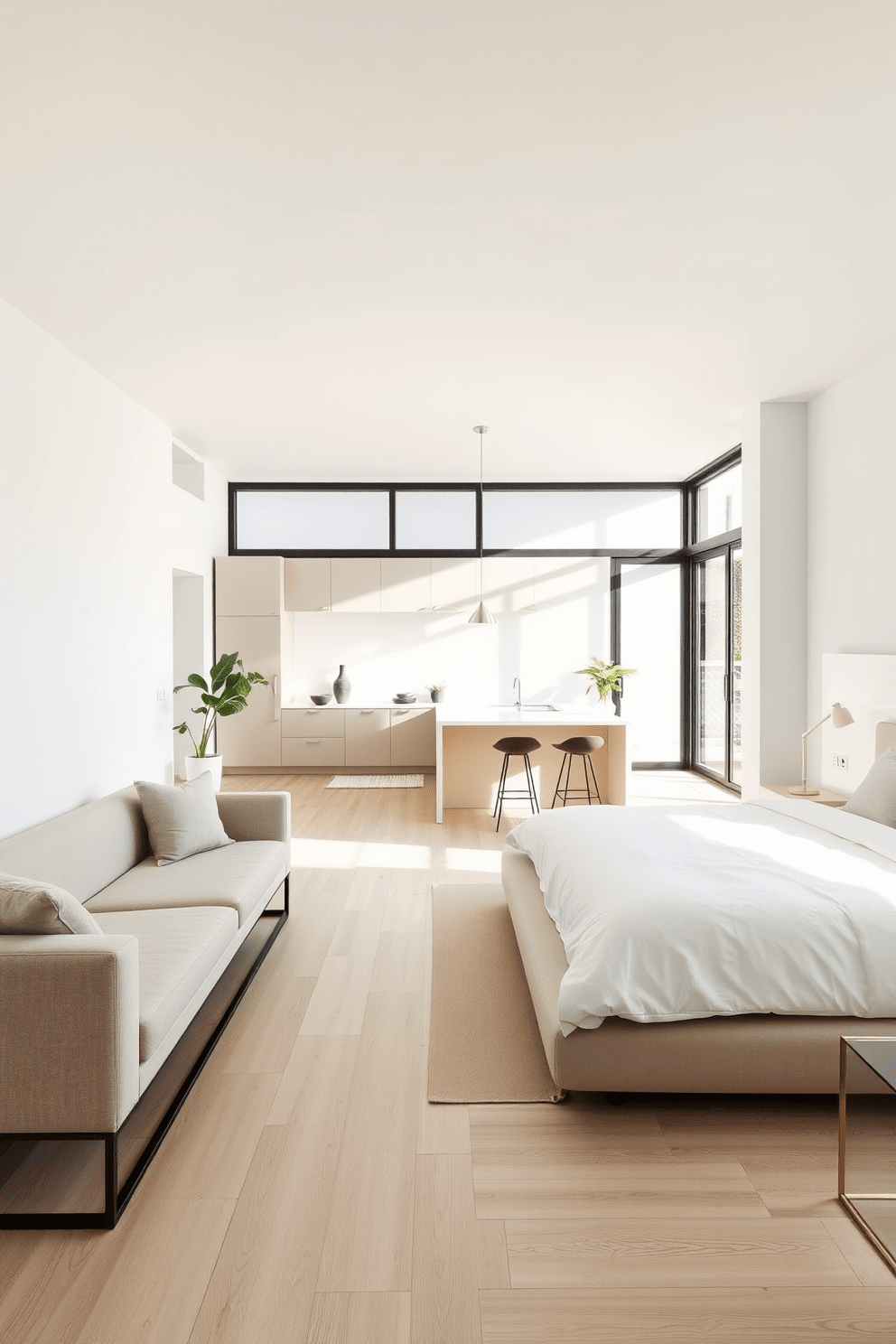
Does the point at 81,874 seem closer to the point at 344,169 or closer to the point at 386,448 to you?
the point at 344,169

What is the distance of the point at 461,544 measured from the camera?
8.16 m

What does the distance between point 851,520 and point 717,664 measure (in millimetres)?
2570

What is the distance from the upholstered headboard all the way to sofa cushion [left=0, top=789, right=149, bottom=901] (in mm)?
3808

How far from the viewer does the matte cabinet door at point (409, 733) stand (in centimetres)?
785

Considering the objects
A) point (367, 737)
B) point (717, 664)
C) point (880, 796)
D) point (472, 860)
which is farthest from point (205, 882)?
point (717, 664)

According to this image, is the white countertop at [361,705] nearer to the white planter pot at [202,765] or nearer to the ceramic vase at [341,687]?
the ceramic vase at [341,687]

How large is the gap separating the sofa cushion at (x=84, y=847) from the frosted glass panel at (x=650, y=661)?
18.3ft

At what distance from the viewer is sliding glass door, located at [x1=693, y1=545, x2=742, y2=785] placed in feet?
22.9

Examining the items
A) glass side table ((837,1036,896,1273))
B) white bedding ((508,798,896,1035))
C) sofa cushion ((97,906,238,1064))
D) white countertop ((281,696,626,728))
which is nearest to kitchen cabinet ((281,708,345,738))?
white countertop ((281,696,626,728))

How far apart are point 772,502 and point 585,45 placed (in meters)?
3.91

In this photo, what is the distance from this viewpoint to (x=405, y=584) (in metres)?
7.96

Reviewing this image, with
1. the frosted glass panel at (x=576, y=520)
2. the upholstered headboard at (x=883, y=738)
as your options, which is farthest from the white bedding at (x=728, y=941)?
the frosted glass panel at (x=576, y=520)

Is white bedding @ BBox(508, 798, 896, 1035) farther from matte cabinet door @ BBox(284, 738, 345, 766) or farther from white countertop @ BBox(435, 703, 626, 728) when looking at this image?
matte cabinet door @ BBox(284, 738, 345, 766)

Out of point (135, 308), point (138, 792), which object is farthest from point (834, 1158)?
point (135, 308)
